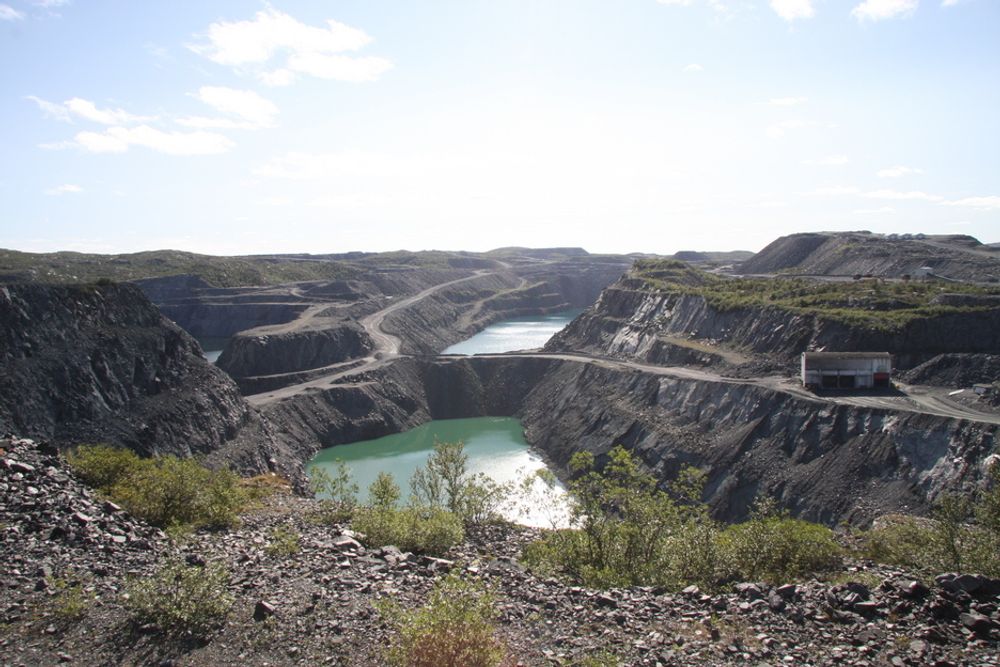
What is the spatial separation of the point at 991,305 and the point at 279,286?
4857 inches

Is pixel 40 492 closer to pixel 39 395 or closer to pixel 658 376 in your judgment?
pixel 39 395

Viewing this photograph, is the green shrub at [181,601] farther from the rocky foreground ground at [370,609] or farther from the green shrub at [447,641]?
the green shrub at [447,641]

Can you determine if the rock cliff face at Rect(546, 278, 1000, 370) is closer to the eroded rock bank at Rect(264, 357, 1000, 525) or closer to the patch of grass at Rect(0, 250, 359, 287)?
the eroded rock bank at Rect(264, 357, 1000, 525)

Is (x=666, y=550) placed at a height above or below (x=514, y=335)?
above

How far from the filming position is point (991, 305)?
52.7m

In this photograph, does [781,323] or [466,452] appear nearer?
[781,323]

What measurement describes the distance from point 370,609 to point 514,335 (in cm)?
11722

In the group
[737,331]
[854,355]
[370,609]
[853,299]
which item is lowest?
[370,609]

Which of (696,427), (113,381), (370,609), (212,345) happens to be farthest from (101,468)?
(212,345)

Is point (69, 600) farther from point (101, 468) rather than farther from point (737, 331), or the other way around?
point (737, 331)

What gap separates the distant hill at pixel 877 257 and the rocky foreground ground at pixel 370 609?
82933 millimetres

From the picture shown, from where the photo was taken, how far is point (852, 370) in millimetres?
47000

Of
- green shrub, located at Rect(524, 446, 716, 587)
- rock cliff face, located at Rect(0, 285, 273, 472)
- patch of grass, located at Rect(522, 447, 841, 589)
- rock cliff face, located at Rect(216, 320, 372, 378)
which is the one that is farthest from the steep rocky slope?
rock cliff face, located at Rect(0, 285, 273, 472)

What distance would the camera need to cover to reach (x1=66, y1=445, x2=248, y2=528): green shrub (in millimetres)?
20734
